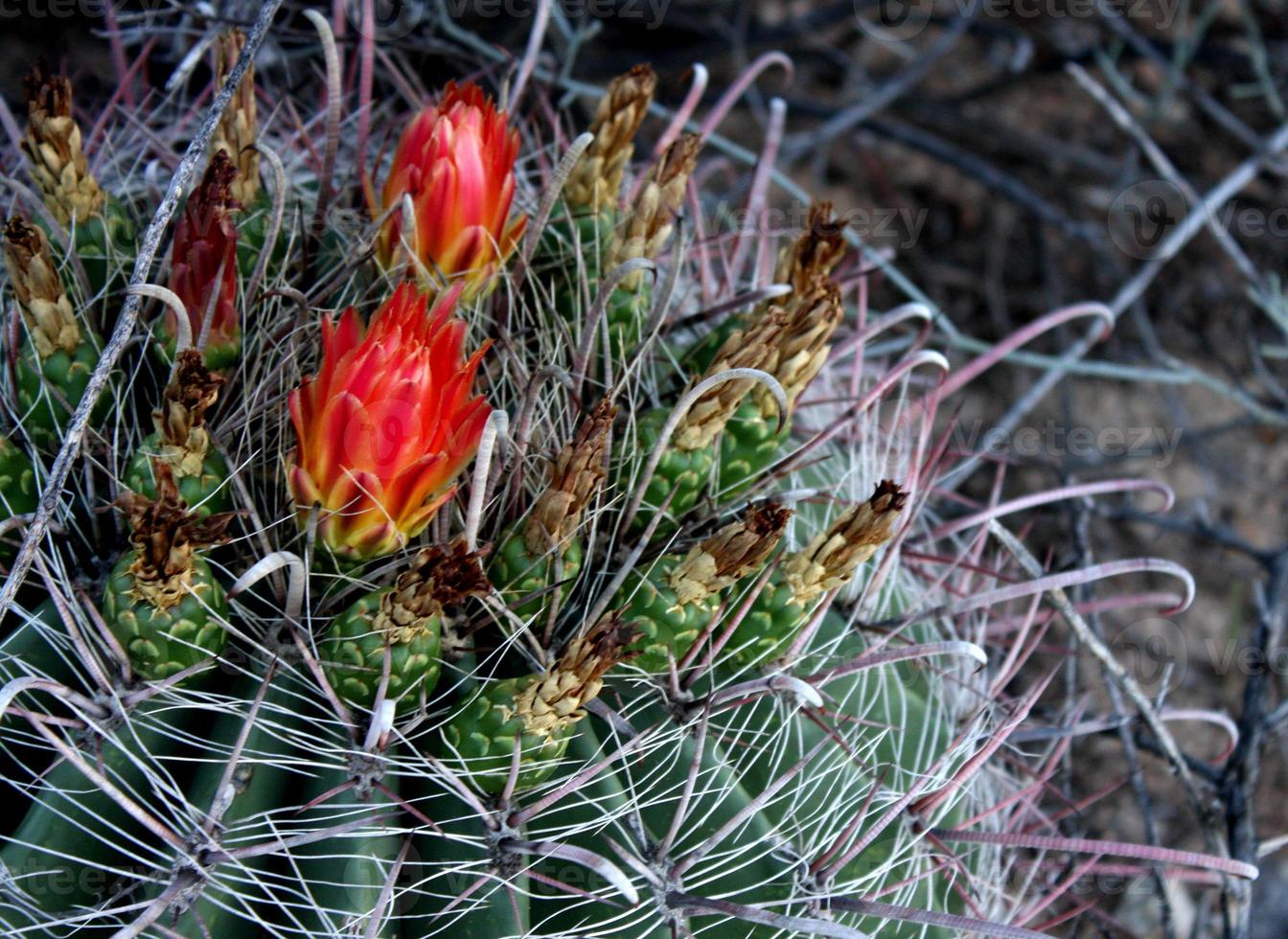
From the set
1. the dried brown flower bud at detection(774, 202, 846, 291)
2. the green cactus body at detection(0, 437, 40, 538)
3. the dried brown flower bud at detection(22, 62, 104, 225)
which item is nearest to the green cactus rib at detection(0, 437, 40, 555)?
the green cactus body at detection(0, 437, 40, 538)

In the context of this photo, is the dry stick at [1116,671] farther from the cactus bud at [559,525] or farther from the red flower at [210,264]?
the red flower at [210,264]

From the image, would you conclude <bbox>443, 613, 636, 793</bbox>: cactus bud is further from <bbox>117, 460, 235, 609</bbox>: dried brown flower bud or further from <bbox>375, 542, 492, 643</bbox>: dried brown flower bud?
<bbox>117, 460, 235, 609</bbox>: dried brown flower bud

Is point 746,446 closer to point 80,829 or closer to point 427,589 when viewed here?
point 427,589

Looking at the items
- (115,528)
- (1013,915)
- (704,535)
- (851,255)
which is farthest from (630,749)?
(851,255)

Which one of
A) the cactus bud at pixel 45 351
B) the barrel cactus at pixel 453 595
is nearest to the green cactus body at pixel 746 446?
the barrel cactus at pixel 453 595

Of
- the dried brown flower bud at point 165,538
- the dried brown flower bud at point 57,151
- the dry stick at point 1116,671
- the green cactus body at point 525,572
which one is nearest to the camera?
the dried brown flower bud at point 165,538
